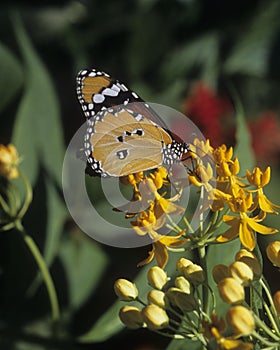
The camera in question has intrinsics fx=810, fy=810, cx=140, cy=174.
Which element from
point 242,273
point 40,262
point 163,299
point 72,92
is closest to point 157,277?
point 163,299

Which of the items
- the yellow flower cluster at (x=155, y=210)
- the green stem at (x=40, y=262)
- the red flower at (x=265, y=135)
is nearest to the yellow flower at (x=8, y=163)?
the green stem at (x=40, y=262)

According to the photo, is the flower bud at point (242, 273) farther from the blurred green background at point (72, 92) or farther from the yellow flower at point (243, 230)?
the blurred green background at point (72, 92)

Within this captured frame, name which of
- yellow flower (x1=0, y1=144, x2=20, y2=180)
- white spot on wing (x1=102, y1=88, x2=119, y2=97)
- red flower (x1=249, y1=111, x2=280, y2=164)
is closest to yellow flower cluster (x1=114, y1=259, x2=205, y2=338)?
white spot on wing (x1=102, y1=88, x2=119, y2=97)

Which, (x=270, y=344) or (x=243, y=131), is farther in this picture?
(x=243, y=131)

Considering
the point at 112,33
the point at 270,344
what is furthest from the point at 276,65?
the point at 270,344

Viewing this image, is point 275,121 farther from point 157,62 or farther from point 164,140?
point 164,140

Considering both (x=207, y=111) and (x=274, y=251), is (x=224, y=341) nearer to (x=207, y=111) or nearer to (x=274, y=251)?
(x=274, y=251)
